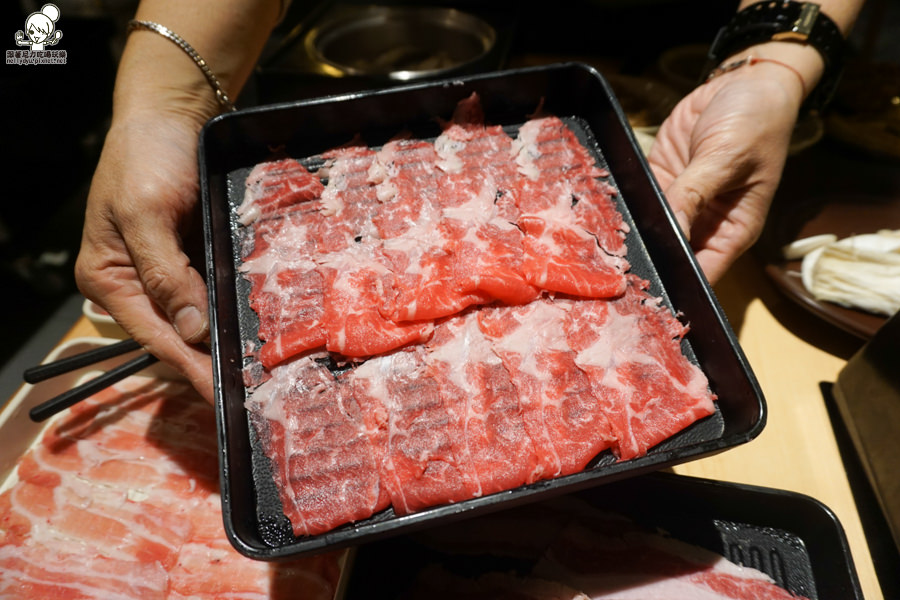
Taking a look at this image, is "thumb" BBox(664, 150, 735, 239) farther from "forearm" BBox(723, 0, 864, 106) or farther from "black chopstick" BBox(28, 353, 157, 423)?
"black chopstick" BBox(28, 353, 157, 423)

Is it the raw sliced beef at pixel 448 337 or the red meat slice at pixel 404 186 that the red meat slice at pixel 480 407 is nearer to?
the raw sliced beef at pixel 448 337

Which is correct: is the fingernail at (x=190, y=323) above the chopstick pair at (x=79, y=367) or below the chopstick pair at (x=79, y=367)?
above

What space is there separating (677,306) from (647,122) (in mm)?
1729

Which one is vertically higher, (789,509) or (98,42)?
(98,42)

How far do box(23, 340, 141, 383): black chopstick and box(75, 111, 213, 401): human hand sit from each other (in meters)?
0.25

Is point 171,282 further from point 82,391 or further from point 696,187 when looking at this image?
point 696,187

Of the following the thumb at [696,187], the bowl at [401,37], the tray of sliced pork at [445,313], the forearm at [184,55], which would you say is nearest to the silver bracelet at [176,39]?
the forearm at [184,55]

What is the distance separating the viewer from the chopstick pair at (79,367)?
5.69 feet

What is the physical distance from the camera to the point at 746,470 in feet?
5.95

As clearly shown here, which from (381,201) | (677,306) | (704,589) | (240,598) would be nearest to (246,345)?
(381,201)

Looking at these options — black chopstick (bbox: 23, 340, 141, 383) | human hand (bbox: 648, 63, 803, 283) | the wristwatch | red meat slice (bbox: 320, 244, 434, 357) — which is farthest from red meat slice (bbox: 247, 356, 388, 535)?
the wristwatch

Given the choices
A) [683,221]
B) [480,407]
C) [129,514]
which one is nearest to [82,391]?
[129,514]

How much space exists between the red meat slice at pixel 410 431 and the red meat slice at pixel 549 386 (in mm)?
224

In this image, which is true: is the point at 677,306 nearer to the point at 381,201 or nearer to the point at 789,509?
the point at 789,509
